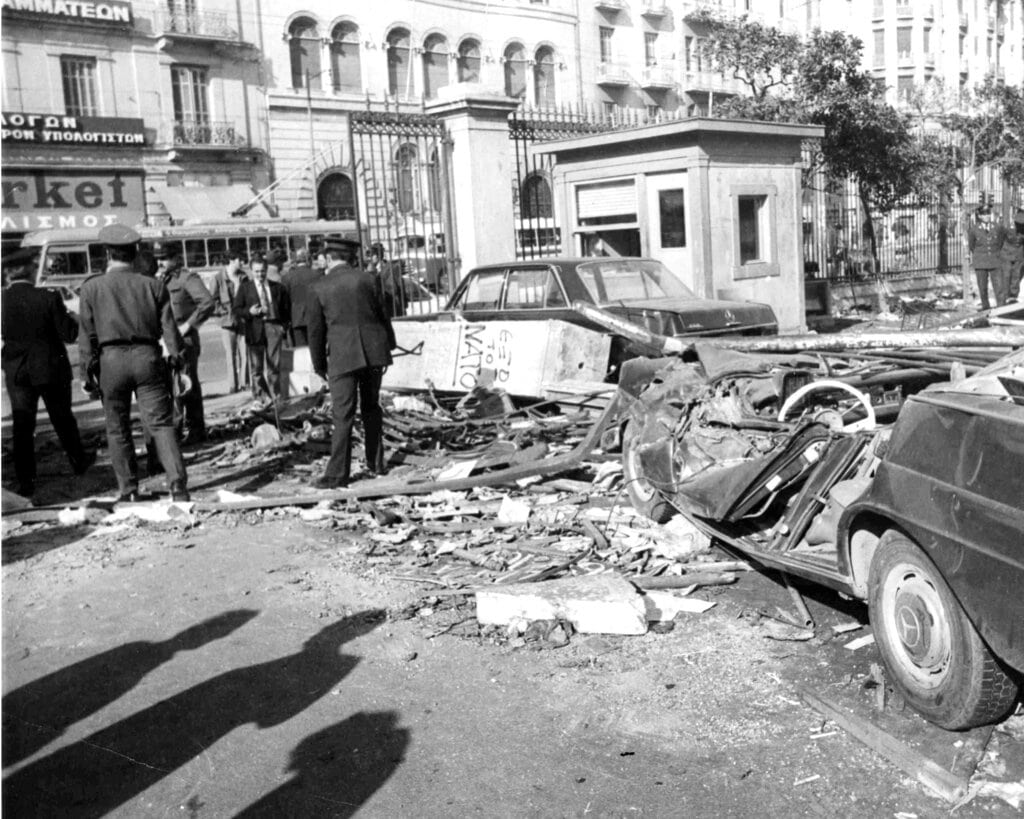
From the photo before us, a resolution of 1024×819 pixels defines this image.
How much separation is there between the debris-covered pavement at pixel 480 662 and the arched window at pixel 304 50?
3419 cm

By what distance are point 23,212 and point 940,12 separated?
177 ft

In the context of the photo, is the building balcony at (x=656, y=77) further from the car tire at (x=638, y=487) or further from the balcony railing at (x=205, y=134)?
the car tire at (x=638, y=487)

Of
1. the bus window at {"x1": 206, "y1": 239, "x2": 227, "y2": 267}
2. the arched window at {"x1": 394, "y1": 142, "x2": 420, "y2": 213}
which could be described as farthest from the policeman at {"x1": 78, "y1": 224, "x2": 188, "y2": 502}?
the bus window at {"x1": 206, "y1": 239, "x2": 227, "y2": 267}

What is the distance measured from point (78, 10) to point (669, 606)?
118ft

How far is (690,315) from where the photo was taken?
1062 centimetres

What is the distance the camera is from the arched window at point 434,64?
41656 mm

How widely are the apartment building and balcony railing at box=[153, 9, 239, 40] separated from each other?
0.04 meters

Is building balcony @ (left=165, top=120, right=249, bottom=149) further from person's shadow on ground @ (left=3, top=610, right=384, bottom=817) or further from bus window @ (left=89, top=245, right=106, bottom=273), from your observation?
person's shadow on ground @ (left=3, top=610, right=384, bottom=817)

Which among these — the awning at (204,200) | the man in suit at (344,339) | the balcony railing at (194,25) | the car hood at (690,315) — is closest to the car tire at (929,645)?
the man in suit at (344,339)

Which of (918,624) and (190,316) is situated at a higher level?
(190,316)

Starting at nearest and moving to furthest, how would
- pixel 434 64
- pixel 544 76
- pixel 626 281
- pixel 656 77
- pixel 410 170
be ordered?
pixel 626 281, pixel 410 170, pixel 434 64, pixel 544 76, pixel 656 77

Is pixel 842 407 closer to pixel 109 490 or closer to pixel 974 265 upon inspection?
pixel 109 490

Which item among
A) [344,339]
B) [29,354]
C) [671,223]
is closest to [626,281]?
[671,223]

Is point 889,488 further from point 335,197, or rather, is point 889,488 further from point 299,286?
point 335,197
